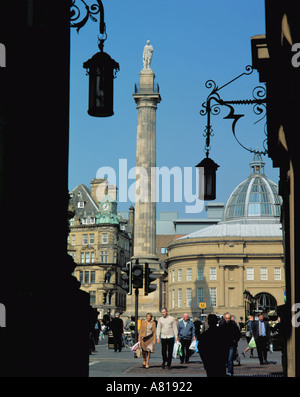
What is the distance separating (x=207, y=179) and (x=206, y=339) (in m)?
5.57

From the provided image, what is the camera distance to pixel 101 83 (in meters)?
9.92

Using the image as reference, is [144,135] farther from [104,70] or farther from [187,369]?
[104,70]

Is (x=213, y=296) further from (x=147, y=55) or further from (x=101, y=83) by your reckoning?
(x=101, y=83)

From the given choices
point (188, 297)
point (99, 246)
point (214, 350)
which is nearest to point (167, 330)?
point (214, 350)

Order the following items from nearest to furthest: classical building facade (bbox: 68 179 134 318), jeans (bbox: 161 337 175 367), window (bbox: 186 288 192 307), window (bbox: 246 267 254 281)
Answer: jeans (bbox: 161 337 175 367), window (bbox: 246 267 254 281), window (bbox: 186 288 192 307), classical building facade (bbox: 68 179 134 318)

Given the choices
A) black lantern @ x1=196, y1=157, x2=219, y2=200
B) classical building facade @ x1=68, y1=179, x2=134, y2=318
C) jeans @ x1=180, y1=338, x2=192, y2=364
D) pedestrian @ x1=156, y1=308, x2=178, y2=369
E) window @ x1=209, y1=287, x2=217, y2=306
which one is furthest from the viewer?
classical building facade @ x1=68, y1=179, x2=134, y2=318

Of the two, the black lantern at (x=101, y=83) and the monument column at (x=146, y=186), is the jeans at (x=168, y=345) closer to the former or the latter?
the black lantern at (x=101, y=83)

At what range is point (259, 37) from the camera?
16.5 metres

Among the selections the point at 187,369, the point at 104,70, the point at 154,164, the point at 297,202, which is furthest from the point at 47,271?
the point at 154,164

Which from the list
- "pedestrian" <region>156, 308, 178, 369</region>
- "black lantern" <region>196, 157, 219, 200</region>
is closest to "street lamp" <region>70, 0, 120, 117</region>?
"black lantern" <region>196, 157, 219, 200</region>

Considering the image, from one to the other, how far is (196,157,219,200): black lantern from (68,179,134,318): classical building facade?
111m

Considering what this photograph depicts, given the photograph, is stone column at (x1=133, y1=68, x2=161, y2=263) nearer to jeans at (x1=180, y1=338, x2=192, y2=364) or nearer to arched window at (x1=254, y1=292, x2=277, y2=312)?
jeans at (x1=180, y1=338, x2=192, y2=364)

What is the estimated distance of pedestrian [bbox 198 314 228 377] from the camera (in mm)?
13273
